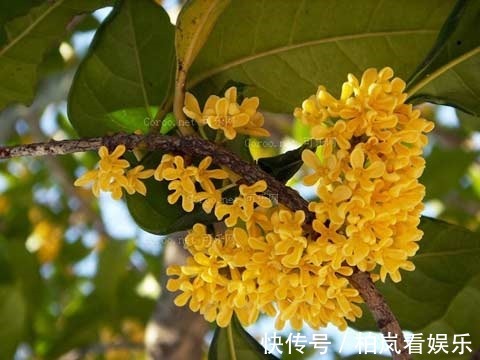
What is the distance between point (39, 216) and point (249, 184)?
2.58 meters

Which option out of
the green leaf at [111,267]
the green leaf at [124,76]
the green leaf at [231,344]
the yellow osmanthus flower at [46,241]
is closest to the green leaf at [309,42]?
the green leaf at [124,76]

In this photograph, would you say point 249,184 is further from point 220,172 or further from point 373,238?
point 373,238

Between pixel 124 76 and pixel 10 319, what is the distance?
1.15 meters

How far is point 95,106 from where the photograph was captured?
131 cm

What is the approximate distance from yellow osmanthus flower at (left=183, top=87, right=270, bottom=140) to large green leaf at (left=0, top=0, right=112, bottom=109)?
1.22 feet

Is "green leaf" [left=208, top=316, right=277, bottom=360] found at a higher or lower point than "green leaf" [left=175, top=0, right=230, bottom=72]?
lower

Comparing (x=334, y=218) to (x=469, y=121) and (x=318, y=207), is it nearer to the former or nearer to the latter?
(x=318, y=207)

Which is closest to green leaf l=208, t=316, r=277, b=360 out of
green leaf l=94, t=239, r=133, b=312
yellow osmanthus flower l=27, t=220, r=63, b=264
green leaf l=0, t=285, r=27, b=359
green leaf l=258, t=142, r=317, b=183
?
green leaf l=258, t=142, r=317, b=183

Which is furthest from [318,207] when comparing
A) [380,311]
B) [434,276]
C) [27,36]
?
[27,36]

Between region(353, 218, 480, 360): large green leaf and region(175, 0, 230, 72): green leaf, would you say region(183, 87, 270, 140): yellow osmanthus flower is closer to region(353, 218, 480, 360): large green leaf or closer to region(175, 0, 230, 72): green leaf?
region(175, 0, 230, 72): green leaf

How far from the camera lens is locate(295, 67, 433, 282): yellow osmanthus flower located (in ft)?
3.22

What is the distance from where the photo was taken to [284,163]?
1.14 meters

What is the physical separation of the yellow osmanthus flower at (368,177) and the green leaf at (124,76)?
13.5 inches

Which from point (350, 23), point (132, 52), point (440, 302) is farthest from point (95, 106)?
point (440, 302)
